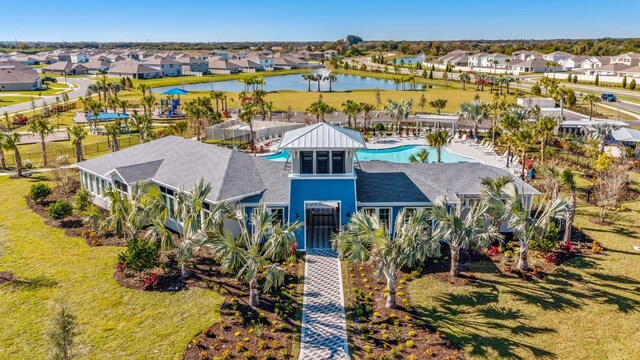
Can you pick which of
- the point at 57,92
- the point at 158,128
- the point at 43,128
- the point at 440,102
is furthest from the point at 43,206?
the point at 57,92

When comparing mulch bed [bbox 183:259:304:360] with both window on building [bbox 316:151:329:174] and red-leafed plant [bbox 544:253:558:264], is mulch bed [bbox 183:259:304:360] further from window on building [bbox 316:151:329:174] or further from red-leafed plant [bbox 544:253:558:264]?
red-leafed plant [bbox 544:253:558:264]

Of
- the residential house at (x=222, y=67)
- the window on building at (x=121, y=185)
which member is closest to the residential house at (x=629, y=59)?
the residential house at (x=222, y=67)


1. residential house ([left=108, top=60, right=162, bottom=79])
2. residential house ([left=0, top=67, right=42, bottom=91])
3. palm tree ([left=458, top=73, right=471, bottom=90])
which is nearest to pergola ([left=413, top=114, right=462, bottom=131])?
palm tree ([left=458, top=73, right=471, bottom=90])

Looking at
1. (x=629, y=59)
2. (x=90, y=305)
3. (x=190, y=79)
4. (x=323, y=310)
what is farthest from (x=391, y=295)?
(x=629, y=59)

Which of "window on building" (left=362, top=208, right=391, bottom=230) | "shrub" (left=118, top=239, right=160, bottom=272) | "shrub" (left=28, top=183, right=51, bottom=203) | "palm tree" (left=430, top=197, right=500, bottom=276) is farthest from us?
"shrub" (left=28, top=183, right=51, bottom=203)

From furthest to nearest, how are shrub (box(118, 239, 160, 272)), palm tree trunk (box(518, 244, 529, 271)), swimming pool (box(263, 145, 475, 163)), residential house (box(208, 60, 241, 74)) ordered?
residential house (box(208, 60, 241, 74)) < swimming pool (box(263, 145, 475, 163)) < palm tree trunk (box(518, 244, 529, 271)) < shrub (box(118, 239, 160, 272))

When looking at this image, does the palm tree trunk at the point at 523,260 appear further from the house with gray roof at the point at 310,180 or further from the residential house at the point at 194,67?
the residential house at the point at 194,67

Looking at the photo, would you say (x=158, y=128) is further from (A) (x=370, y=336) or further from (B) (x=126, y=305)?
(A) (x=370, y=336)
